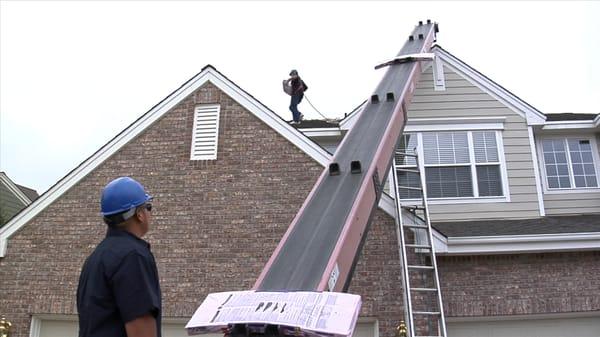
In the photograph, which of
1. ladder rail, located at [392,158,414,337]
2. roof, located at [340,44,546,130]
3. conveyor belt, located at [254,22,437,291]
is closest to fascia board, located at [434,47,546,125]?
roof, located at [340,44,546,130]

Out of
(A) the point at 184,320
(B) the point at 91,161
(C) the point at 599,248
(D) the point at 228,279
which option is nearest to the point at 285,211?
(D) the point at 228,279

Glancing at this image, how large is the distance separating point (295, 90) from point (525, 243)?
6491 millimetres

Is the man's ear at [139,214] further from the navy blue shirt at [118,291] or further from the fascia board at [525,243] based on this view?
the fascia board at [525,243]

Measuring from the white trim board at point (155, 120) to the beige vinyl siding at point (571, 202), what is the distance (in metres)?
4.65

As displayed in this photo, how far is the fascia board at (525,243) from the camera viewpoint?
7.51m

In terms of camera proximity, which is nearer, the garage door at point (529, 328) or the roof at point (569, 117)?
the garage door at point (529, 328)

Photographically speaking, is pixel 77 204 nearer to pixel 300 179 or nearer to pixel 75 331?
pixel 75 331

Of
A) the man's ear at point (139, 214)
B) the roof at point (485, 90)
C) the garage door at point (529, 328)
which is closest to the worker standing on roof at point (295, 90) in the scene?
the roof at point (485, 90)

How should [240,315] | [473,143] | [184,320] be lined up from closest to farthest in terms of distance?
1. [240,315]
2. [184,320]
3. [473,143]

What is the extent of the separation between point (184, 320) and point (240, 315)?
5.37 m

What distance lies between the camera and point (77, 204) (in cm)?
814

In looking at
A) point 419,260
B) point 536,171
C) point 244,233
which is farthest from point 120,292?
point 536,171

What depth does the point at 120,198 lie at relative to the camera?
7.77 ft

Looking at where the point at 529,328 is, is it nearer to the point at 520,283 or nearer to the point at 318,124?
the point at 520,283
